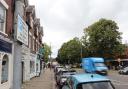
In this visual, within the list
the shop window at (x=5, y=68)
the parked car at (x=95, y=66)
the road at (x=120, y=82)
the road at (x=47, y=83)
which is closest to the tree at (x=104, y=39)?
the parked car at (x=95, y=66)

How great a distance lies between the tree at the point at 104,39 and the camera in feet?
255

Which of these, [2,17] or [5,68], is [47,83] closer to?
[5,68]

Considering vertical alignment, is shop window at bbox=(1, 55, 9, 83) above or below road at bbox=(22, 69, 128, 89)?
above

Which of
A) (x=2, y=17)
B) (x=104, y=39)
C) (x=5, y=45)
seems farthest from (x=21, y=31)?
(x=104, y=39)

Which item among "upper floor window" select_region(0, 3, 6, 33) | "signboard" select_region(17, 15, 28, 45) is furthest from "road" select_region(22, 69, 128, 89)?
"signboard" select_region(17, 15, 28, 45)

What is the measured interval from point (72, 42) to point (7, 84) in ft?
355

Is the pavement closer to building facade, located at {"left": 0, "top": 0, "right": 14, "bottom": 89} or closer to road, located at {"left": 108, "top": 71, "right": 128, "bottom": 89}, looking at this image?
road, located at {"left": 108, "top": 71, "right": 128, "bottom": 89}

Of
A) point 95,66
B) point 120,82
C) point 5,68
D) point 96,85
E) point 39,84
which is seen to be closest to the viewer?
point 96,85

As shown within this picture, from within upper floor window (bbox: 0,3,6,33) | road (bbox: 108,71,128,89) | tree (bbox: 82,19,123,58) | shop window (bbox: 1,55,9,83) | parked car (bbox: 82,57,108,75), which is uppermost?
tree (bbox: 82,19,123,58)

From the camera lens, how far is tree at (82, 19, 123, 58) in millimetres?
77625

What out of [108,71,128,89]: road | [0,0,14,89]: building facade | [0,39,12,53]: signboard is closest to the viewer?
[0,39,12,53]: signboard

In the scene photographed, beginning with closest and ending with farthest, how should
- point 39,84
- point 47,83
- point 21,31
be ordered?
point 21,31
point 39,84
point 47,83

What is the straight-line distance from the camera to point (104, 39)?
257 feet

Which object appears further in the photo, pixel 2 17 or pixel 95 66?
pixel 95 66
